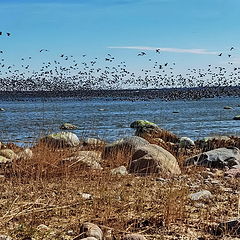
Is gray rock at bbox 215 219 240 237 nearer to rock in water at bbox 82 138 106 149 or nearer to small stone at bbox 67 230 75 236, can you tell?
small stone at bbox 67 230 75 236

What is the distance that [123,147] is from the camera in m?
12.4

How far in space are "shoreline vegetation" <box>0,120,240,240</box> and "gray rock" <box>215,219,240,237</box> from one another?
1 centimetres

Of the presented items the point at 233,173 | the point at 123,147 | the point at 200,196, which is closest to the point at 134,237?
the point at 200,196

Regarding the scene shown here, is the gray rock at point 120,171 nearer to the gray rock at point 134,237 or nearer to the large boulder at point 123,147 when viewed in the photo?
the large boulder at point 123,147

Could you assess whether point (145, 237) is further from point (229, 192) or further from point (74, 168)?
point (74, 168)

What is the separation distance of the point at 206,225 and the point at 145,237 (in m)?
0.91

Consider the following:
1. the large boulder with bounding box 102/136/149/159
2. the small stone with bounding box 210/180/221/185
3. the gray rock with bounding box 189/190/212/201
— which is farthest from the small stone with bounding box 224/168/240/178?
the gray rock with bounding box 189/190/212/201

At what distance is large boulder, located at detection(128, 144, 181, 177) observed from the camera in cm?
1016

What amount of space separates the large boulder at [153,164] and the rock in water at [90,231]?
14.3ft

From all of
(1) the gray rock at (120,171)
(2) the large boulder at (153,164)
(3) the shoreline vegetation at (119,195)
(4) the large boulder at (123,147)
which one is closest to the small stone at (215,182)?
(3) the shoreline vegetation at (119,195)

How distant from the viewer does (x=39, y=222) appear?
6.04 metres

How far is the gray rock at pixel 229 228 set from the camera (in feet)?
18.2

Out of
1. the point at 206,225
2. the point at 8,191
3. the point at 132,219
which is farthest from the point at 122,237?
the point at 8,191

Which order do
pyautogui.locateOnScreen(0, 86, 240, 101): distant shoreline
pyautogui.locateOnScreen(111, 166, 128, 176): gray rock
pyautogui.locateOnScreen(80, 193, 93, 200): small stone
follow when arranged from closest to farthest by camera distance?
pyautogui.locateOnScreen(80, 193, 93, 200): small stone < pyautogui.locateOnScreen(111, 166, 128, 176): gray rock < pyautogui.locateOnScreen(0, 86, 240, 101): distant shoreline
